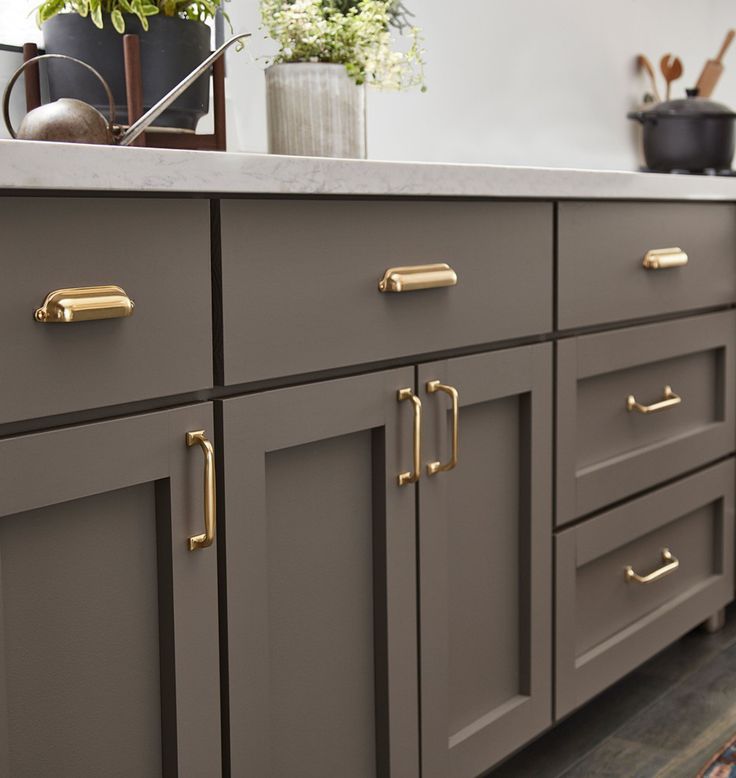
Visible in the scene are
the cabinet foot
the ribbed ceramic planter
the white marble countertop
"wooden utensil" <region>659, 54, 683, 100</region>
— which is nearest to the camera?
the white marble countertop

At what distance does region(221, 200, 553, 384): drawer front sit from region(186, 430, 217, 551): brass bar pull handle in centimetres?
7

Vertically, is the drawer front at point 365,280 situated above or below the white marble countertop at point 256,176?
below

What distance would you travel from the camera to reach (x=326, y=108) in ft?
4.83

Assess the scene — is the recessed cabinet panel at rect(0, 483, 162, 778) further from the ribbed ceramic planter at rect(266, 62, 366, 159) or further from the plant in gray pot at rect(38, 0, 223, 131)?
the ribbed ceramic planter at rect(266, 62, 366, 159)

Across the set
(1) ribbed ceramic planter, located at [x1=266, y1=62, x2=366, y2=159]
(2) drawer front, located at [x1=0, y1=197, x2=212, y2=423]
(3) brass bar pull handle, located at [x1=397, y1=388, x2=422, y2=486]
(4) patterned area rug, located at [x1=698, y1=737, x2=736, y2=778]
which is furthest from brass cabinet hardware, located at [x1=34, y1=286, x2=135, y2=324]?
(4) patterned area rug, located at [x1=698, y1=737, x2=736, y2=778]

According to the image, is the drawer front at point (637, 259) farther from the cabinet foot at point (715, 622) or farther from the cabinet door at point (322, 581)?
the cabinet foot at point (715, 622)

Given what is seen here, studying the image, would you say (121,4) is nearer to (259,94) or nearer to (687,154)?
(259,94)

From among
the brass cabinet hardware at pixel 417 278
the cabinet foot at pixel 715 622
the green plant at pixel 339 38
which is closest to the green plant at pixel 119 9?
the green plant at pixel 339 38

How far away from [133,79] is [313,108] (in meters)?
0.31

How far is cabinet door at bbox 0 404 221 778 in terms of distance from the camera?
908 millimetres

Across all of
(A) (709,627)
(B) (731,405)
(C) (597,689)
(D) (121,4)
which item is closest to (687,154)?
(B) (731,405)

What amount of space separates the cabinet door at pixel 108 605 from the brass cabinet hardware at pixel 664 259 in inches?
36.4

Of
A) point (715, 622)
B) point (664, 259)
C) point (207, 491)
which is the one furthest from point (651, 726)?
point (207, 491)

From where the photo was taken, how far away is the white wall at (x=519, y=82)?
6.48 feet
